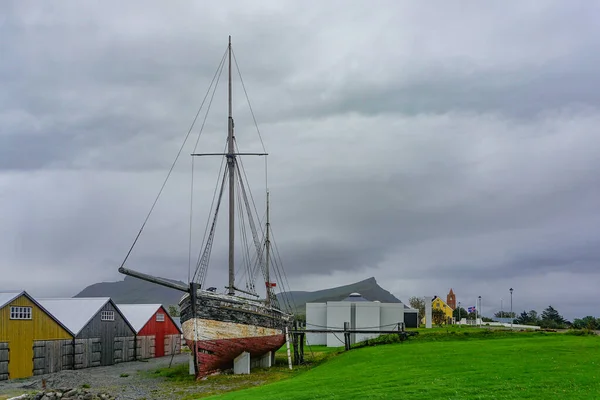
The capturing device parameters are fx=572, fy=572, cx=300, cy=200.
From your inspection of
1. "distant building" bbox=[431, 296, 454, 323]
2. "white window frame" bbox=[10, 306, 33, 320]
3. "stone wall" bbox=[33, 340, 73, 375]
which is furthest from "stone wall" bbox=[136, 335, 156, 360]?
"distant building" bbox=[431, 296, 454, 323]

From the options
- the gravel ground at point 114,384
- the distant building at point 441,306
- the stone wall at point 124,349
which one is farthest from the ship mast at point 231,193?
the distant building at point 441,306

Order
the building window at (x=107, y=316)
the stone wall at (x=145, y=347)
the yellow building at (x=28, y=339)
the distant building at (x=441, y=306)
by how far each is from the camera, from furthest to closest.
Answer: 1. the distant building at (x=441, y=306)
2. the stone wall at (x=145, y=347)
3. the building window at (x=107, y=316)
4. the yellow building at (x=28, y=339)

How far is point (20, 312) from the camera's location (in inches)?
1650

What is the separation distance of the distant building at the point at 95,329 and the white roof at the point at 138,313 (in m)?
2.73

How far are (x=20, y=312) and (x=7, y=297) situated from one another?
1430mm

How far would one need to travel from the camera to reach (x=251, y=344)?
38.3 metres

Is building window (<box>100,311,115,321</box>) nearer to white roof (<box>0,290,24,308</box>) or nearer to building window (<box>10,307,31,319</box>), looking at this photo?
building window (<box>10,307,31,319</box>)

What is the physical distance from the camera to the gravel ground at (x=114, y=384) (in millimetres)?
30134

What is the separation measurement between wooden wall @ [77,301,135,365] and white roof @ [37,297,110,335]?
442 mm

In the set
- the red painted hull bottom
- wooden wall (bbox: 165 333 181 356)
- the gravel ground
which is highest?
the red painted hull bottom

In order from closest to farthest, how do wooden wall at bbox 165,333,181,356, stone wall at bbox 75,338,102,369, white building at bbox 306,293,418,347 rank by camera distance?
1. stone wall at bbox 75,338,102,369
2. white building at bbox 306,293,418,347
3. wooden wall at bbox 165,333,181,356

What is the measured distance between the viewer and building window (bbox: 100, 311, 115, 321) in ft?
171

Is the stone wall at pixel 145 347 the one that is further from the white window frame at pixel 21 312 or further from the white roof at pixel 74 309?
the white window frame at pixel 21 312

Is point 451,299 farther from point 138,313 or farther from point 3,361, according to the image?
point 3,361
